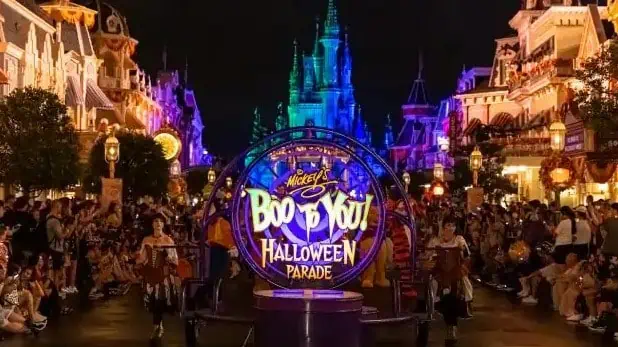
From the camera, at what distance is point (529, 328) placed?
706 inches

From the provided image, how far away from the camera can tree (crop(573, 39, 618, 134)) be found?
2577 cm

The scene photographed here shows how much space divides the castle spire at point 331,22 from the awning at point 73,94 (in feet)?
325

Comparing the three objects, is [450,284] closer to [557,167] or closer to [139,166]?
[557,167]

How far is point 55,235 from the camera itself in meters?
Result: 20.0

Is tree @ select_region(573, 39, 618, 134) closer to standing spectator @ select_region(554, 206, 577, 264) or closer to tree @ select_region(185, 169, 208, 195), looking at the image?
standing spectator @ select_region(554, 206, 577, 264)

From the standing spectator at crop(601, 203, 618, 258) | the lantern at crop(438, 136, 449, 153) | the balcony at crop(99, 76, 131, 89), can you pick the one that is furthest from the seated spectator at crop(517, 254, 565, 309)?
the lantern at crop(438, 136, 449, 153)

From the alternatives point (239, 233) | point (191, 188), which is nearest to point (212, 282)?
point (239, 233)

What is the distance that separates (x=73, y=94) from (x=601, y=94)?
38.2 metres

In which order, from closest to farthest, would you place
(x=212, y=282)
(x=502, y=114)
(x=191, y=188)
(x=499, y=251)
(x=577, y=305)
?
(x=212, y=282)
(x=577, y=305)
(x=499, y=251)
(x=502, y=114)
(x=191, y=188)

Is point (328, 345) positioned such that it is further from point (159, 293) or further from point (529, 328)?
point (529, 328)

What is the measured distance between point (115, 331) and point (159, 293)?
180 centimetres

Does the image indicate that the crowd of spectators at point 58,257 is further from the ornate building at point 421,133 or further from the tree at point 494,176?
the ornate building at point 421,133

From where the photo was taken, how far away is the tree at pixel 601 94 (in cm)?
2577

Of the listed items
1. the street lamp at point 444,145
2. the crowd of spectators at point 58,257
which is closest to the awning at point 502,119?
the street lamp at point 444,145
